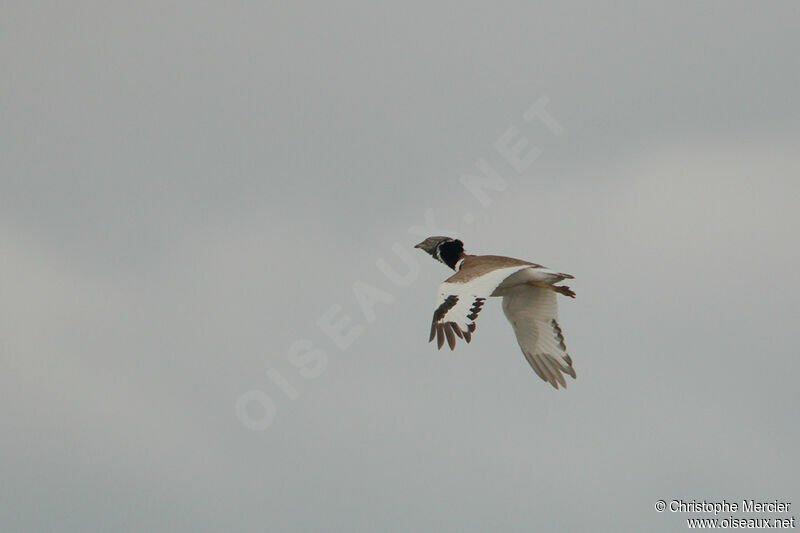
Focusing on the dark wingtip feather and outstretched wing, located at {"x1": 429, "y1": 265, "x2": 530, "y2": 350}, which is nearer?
the dark wingtip feather

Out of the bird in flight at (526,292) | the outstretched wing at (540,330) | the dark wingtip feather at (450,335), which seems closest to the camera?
the dark wingtip feather at (450,335)

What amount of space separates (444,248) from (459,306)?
6.12m

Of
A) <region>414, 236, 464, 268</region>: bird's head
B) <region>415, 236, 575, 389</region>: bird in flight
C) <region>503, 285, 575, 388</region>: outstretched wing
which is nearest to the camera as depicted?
<region>415, 236, 575, 389</region>: bird in flight

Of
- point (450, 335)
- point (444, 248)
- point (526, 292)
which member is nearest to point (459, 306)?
point (450, 335)

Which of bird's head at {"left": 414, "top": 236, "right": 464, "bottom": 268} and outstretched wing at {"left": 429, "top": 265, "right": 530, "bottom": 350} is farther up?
bird's head at {"left": 414, "top": 236, "right": 464, "bottom": 268}

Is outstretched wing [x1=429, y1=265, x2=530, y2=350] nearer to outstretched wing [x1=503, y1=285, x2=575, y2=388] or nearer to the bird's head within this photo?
outstretched wing [x1=503, y1=285, x2=575, y2=388]

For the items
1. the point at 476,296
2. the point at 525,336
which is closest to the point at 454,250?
the point at 525,336

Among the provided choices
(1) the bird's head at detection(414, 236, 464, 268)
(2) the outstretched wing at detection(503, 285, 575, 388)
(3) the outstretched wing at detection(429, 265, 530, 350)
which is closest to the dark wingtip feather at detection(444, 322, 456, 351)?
(3) the outstretched wing at detection(429, 265, 530, 350)

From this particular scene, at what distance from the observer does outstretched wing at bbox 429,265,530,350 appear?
953 inches

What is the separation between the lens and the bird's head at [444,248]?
99.6 feet

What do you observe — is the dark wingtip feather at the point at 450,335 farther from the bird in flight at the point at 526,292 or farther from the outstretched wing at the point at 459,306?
the bird in flight at the point at 526,292

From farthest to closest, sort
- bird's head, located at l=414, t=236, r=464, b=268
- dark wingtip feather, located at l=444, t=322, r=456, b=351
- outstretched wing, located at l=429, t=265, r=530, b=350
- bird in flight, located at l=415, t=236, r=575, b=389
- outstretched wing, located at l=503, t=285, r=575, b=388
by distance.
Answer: bird's head, located at l=414, t=236, r=464, b=268
outstretched wing, located at l=503, t=285, r=575, b=388
bird in flight, located at l=415, t=236, r=575, b=389
outstretched wing, located at l=429, t=265, r=530, b=350
dark wingtip feather, located at l=444, t=322, r=456, b=351

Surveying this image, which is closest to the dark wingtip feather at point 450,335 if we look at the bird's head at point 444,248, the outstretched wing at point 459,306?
the outstretched wing at point 459,306

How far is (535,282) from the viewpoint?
93.7 ft
